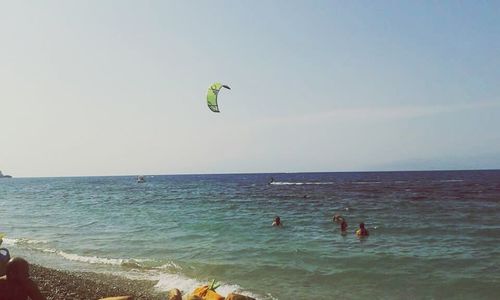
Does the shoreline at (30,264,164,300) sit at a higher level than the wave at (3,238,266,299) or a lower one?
higher

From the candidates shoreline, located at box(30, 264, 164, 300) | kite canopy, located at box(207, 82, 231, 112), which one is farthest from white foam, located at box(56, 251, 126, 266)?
kite canopy, located at box(207, 82, 231, 112)

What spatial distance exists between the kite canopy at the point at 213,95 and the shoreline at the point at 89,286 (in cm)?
652

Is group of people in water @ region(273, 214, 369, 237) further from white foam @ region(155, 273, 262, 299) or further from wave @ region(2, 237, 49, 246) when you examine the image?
wave @ region(2, 237, 49, 246)

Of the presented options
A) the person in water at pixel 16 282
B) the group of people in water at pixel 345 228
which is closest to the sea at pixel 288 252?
the group of people in water at pixel 345 228

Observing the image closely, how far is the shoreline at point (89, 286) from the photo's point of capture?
11448mm

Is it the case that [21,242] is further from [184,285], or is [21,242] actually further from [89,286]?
[184,285]

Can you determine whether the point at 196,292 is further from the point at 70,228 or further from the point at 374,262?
the point at 70,228

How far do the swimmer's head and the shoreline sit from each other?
17.3 ft

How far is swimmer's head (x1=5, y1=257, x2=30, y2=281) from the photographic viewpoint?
6180mm

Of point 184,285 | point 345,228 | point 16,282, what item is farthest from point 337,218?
point 16,282

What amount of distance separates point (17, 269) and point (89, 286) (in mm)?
6804

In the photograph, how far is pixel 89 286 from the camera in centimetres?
1248

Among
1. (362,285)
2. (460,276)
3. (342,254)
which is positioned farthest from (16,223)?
(460,276)

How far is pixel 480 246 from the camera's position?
20.5 metres
